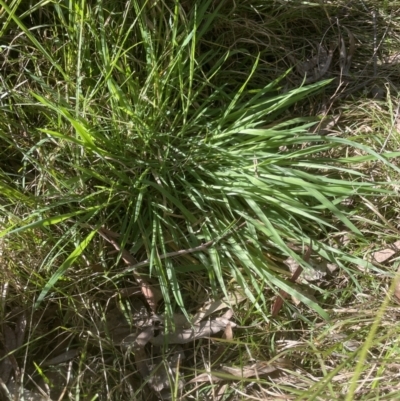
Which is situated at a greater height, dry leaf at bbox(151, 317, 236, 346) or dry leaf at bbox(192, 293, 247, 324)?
dry leaf at bbox(192, 293, 247, 324)

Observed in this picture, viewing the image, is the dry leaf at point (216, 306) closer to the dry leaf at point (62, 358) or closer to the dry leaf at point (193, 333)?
the dry leaf at point (193, 333)

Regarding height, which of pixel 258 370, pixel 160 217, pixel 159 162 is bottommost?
pixel 258 370

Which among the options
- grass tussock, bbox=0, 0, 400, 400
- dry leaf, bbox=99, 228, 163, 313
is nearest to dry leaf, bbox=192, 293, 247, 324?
grass tussock, bbox=0, 0, 400, 400

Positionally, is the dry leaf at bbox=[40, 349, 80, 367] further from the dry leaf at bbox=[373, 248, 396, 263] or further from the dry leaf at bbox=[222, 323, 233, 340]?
the dry leaf at bbox=[373, 248, 396, 263]

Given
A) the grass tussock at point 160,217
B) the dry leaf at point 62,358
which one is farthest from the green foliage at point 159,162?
the dry leaf at point 62,358

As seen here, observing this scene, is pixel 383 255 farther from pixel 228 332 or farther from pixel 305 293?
pixel 228 332

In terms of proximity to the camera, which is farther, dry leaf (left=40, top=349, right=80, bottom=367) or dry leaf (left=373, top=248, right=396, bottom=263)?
dry leaf (left=373, top=248, right=396, bottom=263)

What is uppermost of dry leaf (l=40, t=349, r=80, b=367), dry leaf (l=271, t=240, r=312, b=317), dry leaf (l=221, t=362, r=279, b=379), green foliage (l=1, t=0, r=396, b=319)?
green foliage (l=1, t=0, r=396, b=319)

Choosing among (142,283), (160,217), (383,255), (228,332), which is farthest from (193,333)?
(383,255)

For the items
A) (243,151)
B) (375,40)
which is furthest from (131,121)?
(375,40)
